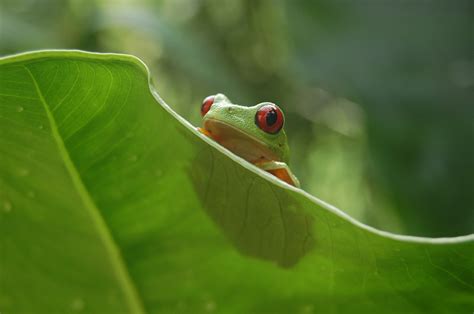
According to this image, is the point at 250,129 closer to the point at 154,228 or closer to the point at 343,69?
the point at 154,228

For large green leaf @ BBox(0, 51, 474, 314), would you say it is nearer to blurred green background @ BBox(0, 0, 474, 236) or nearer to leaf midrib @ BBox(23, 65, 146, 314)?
leaf midrib @ BBox(23, 65, 146, 314)

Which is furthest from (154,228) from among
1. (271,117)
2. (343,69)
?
(343,69)

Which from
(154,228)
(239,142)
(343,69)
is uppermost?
(154,228)

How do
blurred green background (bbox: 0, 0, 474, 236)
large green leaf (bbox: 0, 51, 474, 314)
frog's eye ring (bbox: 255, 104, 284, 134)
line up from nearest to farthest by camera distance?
large green leaf (bbox: 0, 51, 474, 314) → frog's eye ring (bbox: 255, 104, 284, 134) → blurred green background (bbox: 0, 0, 474, 236)

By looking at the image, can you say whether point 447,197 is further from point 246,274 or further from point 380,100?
point 246,274

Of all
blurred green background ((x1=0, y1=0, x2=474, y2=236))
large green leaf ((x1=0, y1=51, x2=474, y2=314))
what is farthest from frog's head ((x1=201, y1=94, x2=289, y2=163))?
blurred green background ((x1=0, y1=0, x2=474, y2=236))

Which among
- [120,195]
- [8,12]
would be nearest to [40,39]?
Result: [8,12]

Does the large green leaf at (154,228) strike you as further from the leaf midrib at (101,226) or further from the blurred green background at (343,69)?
the blurred green background at (343,69)
